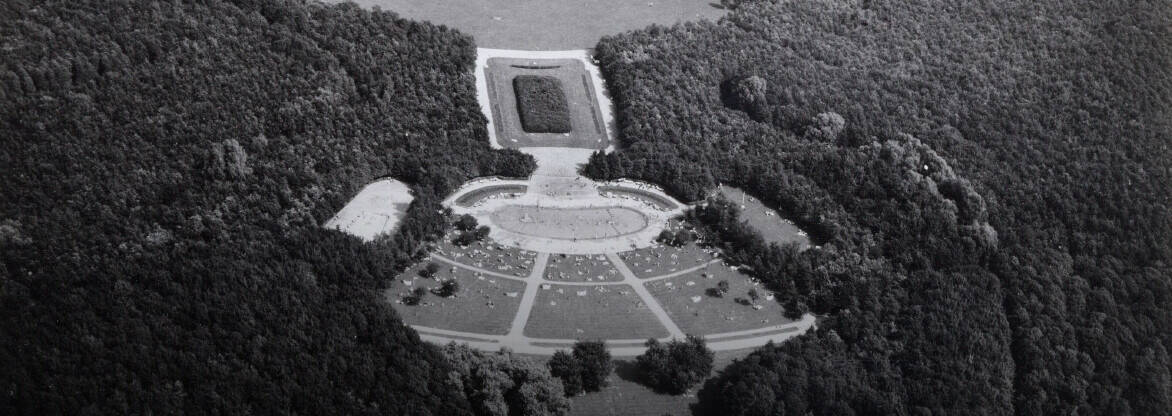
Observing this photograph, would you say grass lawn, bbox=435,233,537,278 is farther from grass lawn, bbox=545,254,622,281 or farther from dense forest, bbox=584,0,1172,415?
dense forest, bbox=584,0,1172,415

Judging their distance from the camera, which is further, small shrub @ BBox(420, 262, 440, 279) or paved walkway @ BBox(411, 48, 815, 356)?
small shrub @ BBox(420, 262, 440, 279)

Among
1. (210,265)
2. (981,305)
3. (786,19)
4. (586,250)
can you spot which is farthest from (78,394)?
(786,19)

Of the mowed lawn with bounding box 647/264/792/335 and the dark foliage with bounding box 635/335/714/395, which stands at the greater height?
the dark foliage with bounding box 635/335/714/395

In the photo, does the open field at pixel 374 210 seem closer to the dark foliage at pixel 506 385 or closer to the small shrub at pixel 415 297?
the small shrub at pixel 415 297

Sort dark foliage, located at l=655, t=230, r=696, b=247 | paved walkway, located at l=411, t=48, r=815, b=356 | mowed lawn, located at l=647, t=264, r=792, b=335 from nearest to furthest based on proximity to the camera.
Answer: paved walkway, located at l=411, t=48, r=815, b=356
mowed lawn, located at l=647, t=264, r=792, b=335
dark foliage, located at l=655, t=230, r=696, b=247

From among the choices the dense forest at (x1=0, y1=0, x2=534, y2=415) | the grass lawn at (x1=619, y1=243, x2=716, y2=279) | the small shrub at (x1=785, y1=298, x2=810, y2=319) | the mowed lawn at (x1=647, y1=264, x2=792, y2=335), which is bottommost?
the small shrub at (x1=785, y1=298, x2=810, y2=319)

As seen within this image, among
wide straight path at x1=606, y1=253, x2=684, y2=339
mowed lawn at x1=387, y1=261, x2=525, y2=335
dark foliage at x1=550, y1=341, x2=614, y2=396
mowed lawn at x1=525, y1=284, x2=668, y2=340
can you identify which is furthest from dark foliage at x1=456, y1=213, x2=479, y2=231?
dark foliage at x1=550, y1=341, x2=614, y2=396

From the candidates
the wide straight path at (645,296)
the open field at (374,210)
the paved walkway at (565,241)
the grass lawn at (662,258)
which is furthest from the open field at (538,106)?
the wide straight path at (645,296)
